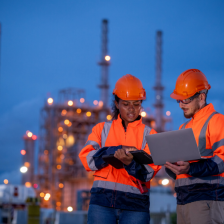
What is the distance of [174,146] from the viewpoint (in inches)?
138

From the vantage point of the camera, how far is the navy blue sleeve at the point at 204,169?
12.0 feet

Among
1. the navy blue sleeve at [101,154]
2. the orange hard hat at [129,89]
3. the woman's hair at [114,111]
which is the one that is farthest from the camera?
the woman's hair at [114,111]

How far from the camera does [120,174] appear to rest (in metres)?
4.15

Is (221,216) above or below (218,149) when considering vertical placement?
below

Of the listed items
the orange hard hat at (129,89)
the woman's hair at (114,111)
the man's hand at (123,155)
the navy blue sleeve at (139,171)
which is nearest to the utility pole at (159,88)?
the woman's hair at (114,111)

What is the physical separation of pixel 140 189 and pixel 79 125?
115 feet

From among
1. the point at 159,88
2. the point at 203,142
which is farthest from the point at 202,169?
the point at 159,88

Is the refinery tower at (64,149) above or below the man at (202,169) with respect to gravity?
above

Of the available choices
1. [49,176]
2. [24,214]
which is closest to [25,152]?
[49,176]

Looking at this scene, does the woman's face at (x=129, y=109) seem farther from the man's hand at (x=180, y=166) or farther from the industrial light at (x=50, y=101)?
the industrial light at (x=50, y=101)

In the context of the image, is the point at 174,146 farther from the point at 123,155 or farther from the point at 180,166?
the point at 123,155

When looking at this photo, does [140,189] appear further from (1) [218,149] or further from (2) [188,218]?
(1) [218,149]

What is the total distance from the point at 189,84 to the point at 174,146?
3.45ft

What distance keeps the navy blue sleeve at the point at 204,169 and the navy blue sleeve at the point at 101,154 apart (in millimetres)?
830
